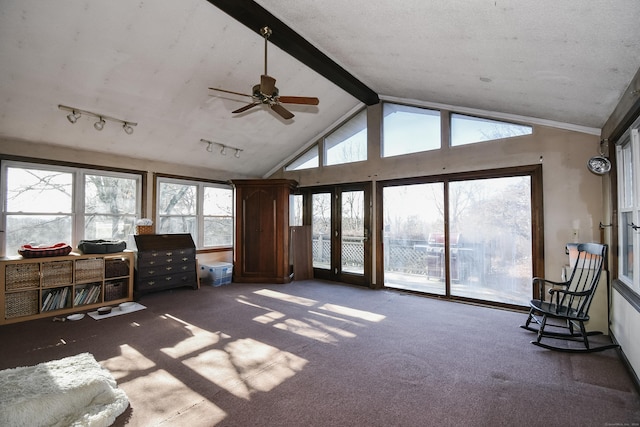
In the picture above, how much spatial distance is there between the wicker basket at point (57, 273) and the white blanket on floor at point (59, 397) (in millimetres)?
1853

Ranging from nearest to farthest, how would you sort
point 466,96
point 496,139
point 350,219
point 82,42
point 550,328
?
point 82,42 < point 550,328 < point 466,96 < point 496,139 < point 350,219

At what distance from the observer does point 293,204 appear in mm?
6480

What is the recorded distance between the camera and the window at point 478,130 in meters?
4.09

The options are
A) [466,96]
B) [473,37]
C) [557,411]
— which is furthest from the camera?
[466,96]

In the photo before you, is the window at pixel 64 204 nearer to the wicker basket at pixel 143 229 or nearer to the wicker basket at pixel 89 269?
the wicker basket at pixel 143 229

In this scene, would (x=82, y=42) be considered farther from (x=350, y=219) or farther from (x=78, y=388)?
(x=350, y=219)

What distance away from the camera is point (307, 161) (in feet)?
21.1

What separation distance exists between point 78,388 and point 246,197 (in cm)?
411

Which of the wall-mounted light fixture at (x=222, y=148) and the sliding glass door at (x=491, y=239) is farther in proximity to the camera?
the wall-mounted light fixture at (x=222, y=148)

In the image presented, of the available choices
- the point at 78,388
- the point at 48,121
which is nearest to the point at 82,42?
the point at 48,121

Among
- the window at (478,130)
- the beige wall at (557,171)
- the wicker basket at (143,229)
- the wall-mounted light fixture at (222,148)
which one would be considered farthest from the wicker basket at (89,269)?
the window at (478,130)

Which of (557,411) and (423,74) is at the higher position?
(423,74)

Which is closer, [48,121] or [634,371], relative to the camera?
[634,371]

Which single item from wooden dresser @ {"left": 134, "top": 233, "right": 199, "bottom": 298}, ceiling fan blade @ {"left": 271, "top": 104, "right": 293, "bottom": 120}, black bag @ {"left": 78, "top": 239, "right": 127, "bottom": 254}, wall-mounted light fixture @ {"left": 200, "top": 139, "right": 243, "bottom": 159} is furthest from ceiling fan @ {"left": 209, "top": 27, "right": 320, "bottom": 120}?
wooden dresser @ {"left": 134, "top": 233, "right": 199, "bottom": 298}
